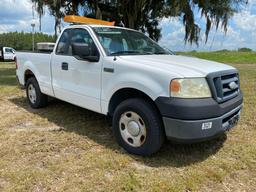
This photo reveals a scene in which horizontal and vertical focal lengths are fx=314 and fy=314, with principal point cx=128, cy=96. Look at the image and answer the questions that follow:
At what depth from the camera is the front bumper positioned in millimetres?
3643

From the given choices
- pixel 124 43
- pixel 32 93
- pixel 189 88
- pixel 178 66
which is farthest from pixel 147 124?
pixel 32 93

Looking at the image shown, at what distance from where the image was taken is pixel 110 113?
15.3ft

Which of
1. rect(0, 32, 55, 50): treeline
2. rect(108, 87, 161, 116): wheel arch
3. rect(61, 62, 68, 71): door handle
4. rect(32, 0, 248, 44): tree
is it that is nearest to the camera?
rect(108, 87, 161, 116): wheel arch

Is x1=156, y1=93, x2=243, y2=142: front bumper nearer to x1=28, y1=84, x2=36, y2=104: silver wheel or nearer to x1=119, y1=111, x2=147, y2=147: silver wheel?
x1=119, y1=111, x2=147, y2=147: silver wheel

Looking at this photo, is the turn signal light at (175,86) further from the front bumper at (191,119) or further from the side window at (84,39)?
the side window at (84,39)

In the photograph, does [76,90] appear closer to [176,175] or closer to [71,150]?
[71,150]

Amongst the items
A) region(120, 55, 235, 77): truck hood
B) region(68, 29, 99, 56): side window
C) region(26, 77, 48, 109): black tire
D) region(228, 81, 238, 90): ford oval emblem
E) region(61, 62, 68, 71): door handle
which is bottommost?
region(26, 77, 48, 109): black tire

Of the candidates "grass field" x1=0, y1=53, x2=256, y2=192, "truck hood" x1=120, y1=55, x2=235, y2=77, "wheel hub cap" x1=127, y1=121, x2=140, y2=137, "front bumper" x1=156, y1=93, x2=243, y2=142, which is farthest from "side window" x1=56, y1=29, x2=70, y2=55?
"front bumper" x1=156, y1=93, x2=243, y2=142

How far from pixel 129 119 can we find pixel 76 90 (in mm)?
1362

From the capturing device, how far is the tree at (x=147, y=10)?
12117mm

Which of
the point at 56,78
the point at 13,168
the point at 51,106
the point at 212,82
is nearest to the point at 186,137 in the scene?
the point at 212,82

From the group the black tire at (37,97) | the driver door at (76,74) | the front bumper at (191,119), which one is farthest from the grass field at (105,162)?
the black tire at (37,97)

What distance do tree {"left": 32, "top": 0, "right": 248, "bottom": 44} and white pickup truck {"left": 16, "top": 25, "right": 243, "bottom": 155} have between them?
6.96 meters

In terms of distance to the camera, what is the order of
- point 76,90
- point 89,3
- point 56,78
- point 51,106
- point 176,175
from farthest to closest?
point 89,3 → point 51,106 → point 56,78 → point 76,90 → point 176,175
